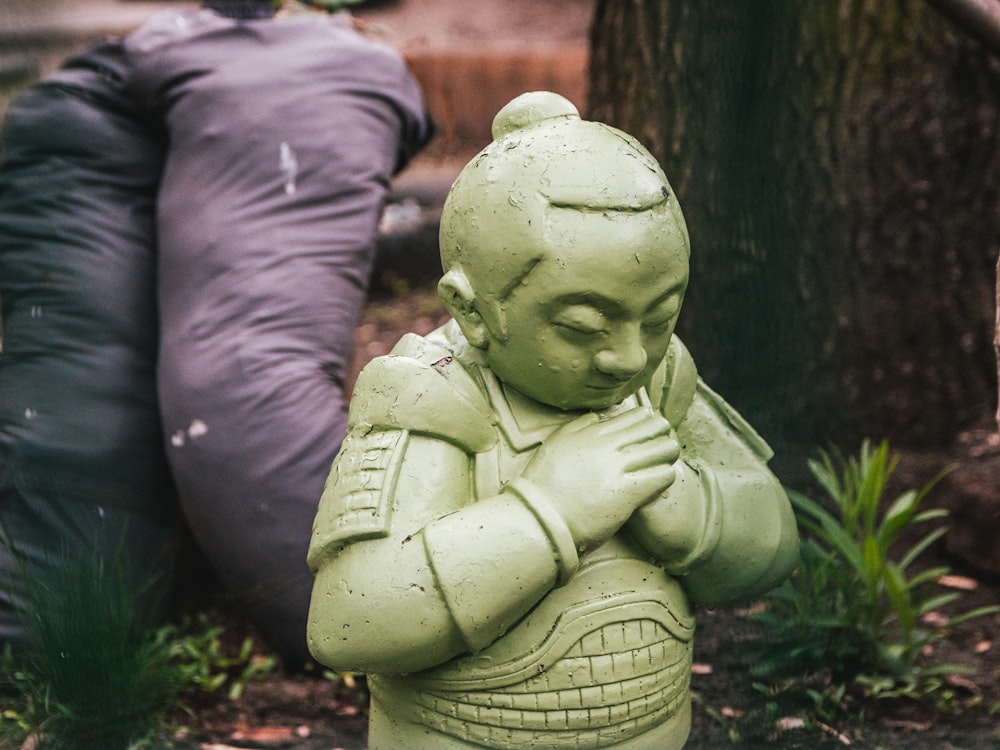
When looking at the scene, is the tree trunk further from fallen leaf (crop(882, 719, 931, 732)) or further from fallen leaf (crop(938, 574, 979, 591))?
fallen leaf (crop(882, 719, 931, 732))

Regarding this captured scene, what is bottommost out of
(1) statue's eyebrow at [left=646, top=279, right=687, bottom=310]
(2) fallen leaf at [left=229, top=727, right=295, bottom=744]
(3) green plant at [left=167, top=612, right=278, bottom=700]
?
(3) green plant at [left=167, top=612, right=278, bottom=700]

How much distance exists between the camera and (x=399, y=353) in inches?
72.7

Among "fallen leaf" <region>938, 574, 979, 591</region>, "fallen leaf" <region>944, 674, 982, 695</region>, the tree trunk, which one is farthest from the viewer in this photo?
"fallen leaf" <region>938, 574, 979, 591</region>

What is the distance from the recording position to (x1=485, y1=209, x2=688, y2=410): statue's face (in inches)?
62.7

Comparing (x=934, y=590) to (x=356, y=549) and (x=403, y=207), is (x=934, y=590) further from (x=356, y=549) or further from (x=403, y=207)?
(x=403, y=207)

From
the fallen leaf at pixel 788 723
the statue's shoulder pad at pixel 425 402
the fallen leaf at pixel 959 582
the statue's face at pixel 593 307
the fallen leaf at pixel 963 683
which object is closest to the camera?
the statue's face at pixel 593 307

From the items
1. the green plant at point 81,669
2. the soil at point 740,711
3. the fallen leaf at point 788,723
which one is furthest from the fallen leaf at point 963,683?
the green plant at point 81,669

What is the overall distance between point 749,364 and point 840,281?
1.44 m

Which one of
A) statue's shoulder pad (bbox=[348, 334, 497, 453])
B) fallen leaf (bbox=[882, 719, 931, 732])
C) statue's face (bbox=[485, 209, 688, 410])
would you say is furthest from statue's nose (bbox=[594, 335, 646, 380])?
fallen leaf (bbox=[882, 719, 931, 732])

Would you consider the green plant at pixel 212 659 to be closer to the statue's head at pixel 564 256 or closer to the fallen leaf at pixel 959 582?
the statue's head at pixel 564 256

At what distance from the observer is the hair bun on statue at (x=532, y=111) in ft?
5.67

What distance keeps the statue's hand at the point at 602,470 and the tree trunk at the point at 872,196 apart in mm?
844

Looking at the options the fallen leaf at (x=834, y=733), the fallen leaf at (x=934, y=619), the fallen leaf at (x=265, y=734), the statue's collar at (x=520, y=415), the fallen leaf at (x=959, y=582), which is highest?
the statue's collar at (x=520, y=415)

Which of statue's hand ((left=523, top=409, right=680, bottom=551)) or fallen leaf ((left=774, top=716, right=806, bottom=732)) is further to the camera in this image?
fallen leaf ((left=774, top=716, right=806, bottom=732))
